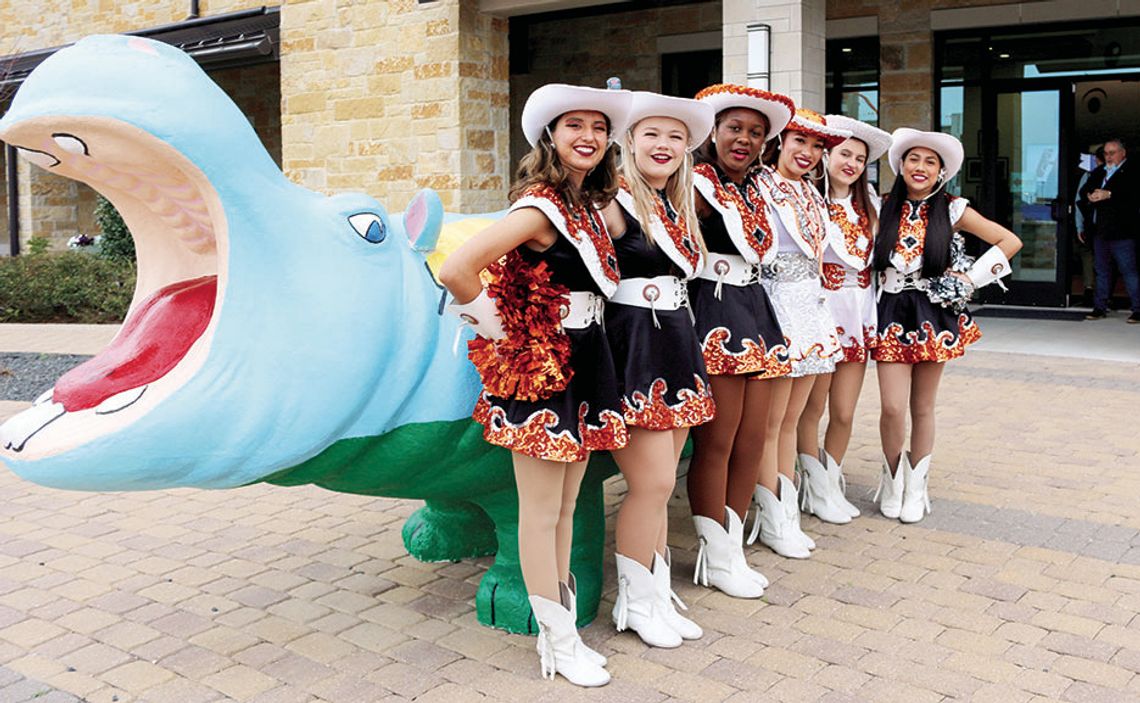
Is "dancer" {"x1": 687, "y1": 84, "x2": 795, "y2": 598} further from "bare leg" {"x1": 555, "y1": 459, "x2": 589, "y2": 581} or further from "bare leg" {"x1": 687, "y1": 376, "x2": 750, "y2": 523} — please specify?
"bare leg" {"x1": 555, "y1": 459, "x2": 589, "y2": 581}

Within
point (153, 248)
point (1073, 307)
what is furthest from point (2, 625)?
point (1073, 307)

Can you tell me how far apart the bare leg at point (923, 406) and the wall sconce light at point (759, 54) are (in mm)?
4496

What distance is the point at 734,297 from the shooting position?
410 centimetres

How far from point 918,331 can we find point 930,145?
82cm

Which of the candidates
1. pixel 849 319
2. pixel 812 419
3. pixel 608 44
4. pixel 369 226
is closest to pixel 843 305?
pixel 849 319

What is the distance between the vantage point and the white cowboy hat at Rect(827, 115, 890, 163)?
15.5 feet

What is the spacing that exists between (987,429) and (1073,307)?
240 inches

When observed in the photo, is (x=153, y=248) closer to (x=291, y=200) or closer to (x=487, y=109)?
(x=291, y=200)

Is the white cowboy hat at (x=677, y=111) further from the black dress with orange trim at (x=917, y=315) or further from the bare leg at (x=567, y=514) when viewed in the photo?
the black dress with orange trim at (x=917, y=315)

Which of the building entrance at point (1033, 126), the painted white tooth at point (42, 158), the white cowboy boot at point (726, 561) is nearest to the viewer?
the painted white tooth at point (42, 158)

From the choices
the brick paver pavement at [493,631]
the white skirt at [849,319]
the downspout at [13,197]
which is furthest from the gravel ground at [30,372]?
the downspout at [13,197]

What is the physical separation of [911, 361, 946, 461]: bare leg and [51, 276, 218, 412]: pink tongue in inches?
127

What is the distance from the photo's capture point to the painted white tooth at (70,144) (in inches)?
110

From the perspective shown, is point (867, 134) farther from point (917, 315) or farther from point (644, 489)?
point (644, 489)
